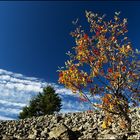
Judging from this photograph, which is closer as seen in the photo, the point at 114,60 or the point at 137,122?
the point at 114,60

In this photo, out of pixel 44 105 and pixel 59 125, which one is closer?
pixel 59 125

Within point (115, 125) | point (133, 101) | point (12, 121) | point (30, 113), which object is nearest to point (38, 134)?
point (115, 125)

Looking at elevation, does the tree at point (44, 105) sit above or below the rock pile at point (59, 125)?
above

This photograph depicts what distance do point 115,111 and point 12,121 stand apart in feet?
78.2

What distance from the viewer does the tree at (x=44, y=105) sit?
62025 millimetres

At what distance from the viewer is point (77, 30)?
83.0 feet

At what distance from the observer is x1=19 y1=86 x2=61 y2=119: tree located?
62.0 meters

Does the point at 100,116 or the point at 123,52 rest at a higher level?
the point at 123,52

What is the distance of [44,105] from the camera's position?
207 feet

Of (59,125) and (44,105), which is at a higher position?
(44,105)

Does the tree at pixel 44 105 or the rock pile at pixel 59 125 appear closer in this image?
the rock pile at pixel 59 125

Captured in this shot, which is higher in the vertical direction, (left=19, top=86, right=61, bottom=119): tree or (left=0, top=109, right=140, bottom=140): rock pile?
(left=19, top=86, right=61, bottom=119): tree

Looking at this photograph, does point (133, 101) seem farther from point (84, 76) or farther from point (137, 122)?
point (137, 122)

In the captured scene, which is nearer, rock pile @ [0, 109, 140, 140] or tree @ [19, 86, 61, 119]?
rock pile @ [0, 109, 140, 140]
